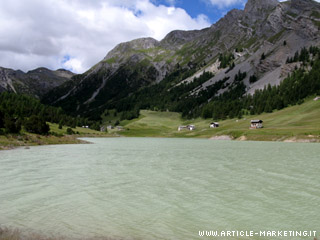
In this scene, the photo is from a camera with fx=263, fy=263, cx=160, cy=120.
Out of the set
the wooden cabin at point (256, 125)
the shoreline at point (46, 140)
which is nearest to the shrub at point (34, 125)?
the shoreline at point (46, 140)

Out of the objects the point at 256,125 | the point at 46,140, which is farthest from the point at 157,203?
the point at 256,125

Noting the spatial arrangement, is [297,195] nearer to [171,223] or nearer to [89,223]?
[171,223]

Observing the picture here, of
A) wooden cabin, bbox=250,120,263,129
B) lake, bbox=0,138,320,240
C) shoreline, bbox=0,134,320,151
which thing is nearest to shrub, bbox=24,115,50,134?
shoreline, bbox=0,134,320,151

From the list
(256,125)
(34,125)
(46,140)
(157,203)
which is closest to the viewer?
(157,203)

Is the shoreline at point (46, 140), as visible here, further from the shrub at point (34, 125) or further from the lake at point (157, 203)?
the lake at point (157, 203)

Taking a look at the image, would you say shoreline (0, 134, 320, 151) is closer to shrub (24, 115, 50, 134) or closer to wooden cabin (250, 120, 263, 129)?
A: shrub (24, 115, 50, 134)

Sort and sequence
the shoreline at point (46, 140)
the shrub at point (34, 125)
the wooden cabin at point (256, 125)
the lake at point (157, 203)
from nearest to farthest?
the lake at point (157, 203) → the shoreline at point (46, 140) → the shrub at point (34, 125) → the wooden cabin at point (256, 125)

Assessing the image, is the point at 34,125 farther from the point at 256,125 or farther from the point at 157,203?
the point at 256,125

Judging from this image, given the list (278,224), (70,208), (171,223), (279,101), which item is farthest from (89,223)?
(279,101)

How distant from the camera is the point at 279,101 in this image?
181 m

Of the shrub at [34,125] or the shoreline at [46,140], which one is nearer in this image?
the shoreline at [46,140]

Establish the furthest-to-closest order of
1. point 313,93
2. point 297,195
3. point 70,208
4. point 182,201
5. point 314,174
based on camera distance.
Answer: point 313,93
point 314,174
point 297,195
point 182,201
point 70,208

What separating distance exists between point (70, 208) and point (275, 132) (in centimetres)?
10786

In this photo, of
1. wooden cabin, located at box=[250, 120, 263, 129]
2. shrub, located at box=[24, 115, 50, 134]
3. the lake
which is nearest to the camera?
the lake
